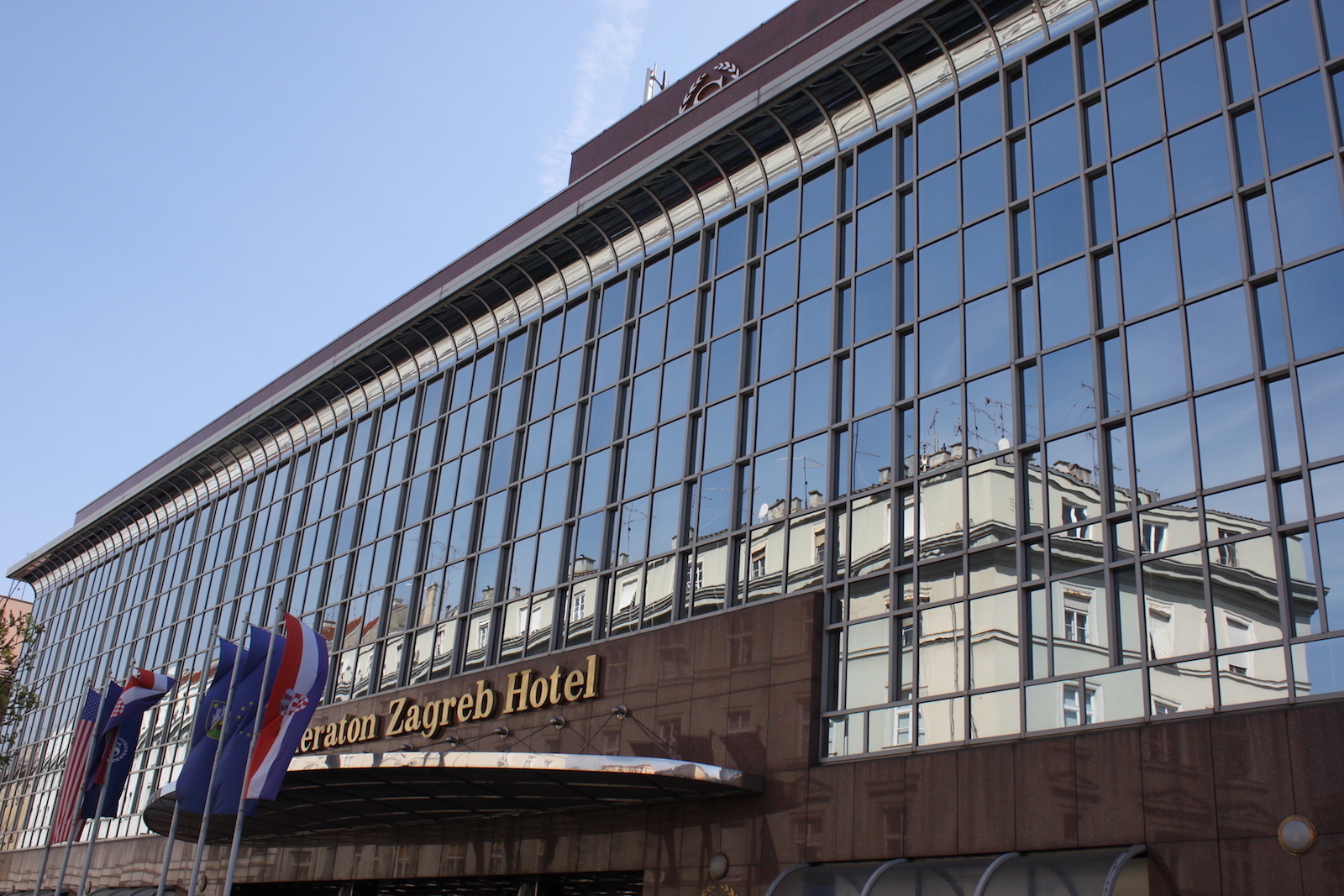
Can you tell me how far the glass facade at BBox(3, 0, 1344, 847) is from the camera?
64.8 ft

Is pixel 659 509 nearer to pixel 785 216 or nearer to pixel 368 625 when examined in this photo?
pixel 785 216

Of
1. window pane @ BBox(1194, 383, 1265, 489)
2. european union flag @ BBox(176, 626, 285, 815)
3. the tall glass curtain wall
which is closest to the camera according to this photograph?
the tall glass curtain wall

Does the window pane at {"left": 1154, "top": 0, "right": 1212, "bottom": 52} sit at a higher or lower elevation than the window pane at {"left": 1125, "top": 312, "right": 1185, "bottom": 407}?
higher

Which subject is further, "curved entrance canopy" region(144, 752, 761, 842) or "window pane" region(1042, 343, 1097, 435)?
"curved entrance canopy" region(144, 752, 761, 842)

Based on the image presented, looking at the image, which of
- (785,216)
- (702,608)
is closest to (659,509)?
(702,608)

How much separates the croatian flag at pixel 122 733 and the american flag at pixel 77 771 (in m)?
0.42

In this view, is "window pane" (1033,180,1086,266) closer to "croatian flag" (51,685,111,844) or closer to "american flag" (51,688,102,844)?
"croatian flag" (51,685,111,844)

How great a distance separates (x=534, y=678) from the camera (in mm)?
30688

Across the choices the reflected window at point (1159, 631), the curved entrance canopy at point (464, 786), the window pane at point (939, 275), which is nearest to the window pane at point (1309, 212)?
the reflected window at point (1159, 631)

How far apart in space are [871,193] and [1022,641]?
11.3 m

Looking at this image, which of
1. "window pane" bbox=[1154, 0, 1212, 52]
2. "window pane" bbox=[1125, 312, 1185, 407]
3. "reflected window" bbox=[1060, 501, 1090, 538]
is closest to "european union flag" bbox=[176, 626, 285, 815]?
"reflected window" bbox=[1060, 501, 1090, 538]

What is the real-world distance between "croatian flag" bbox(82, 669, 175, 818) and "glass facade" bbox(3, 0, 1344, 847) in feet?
17.9

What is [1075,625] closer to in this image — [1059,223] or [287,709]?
[1059,223]

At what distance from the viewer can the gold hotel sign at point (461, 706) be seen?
96.8 feet
